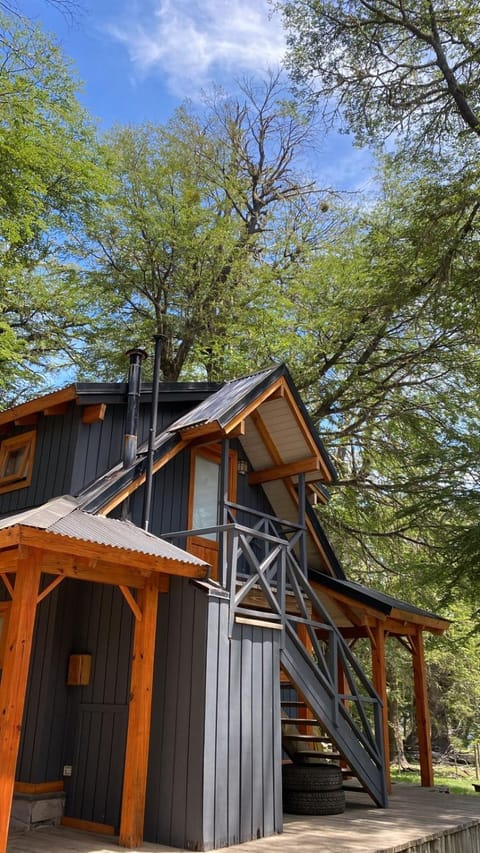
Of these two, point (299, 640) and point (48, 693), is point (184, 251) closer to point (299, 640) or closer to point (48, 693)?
point (299, 640)

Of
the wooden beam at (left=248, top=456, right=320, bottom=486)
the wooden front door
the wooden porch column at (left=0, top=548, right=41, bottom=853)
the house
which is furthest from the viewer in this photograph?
the wooden beam at (left=248, top=456, right=320, bottom=486)

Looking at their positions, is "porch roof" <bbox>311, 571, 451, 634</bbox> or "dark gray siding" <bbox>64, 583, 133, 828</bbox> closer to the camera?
"dark gray siding" <bbox>64, 583, 133, 828</bbox>

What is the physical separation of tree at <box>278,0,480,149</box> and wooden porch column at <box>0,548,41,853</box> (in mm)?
10408

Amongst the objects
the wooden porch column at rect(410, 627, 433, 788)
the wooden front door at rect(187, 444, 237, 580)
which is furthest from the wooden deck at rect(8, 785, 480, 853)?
the wooden front door at rect(187, 444, 237, 580)

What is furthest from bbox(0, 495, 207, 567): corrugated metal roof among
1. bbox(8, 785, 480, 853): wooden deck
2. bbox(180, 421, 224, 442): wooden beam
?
bbox(8, 785, 480, 853): wooden deck

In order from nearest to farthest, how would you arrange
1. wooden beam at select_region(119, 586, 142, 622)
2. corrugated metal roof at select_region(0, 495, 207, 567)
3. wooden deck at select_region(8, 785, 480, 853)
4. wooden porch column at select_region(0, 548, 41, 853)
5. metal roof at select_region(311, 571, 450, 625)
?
wooden porch column at select_region(0, 548, 41, 853) → corrugated metal roof at select_region(0, 495, 207, 567) → wooden deck at select_region(8, 785, 480, 853) → wooden beam at select_region(119, 586, 142, 622) → metal roof at select_region(311, 571, 450, 625)

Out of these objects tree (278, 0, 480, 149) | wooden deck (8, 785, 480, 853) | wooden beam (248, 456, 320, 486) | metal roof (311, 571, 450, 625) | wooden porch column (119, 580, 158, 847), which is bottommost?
wooden deck (8, 785, 480, 853)

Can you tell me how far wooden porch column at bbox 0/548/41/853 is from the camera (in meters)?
4.57

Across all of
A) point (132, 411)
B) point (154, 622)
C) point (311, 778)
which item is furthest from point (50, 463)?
point (311, 778)

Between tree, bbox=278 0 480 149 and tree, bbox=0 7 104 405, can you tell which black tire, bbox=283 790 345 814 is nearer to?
tree, bbox=0 7 104 405

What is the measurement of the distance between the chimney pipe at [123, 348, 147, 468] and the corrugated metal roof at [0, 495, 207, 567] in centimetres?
100

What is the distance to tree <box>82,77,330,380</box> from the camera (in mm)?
15609

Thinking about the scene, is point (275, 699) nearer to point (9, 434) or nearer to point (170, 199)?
point (9, 434)

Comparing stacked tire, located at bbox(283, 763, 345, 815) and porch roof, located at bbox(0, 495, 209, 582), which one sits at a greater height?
porch roof, located at bbox(0, 495, 209, 582)
